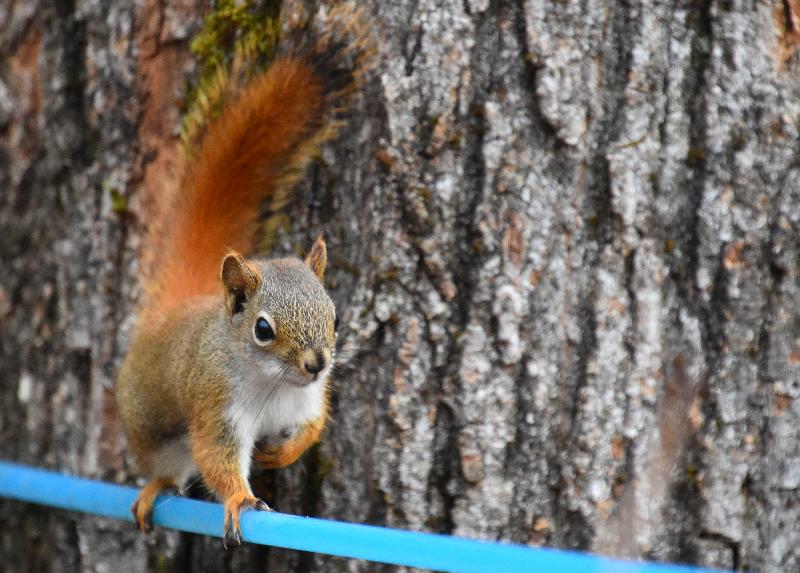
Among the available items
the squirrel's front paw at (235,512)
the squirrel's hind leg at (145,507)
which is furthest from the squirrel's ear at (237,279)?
the squirrel's hind leg at (145,507)

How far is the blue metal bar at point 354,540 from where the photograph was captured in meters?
0.86

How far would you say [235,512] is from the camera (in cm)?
122

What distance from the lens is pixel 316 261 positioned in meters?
1.25

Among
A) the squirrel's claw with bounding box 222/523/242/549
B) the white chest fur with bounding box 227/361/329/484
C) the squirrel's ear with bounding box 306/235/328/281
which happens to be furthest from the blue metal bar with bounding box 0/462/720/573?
the squirrel's ear with bounding box 306/235/328/281

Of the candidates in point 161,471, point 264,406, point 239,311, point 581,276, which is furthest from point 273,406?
point 581,276

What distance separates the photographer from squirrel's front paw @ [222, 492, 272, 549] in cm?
120

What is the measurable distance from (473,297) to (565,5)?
426mm

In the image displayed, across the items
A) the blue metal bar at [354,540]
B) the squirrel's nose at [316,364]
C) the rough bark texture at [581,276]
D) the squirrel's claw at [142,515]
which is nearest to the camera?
the blue metal bar at [354,540]

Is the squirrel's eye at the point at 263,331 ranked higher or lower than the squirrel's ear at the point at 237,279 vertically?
lower

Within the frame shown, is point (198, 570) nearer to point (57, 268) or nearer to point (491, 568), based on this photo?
point (57, 268)

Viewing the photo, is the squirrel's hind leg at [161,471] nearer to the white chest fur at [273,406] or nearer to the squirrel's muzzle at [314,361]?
the white chest fur at [273,406]

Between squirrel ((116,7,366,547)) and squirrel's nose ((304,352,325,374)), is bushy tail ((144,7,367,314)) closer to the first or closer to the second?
squirrel ((116,7,366,547))

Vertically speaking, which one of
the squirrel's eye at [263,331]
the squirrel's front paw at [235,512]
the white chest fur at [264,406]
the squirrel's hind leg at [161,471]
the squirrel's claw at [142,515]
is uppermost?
the squirrel's eye at [263,331]

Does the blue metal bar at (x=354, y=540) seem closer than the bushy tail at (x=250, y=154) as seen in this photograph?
Yes
